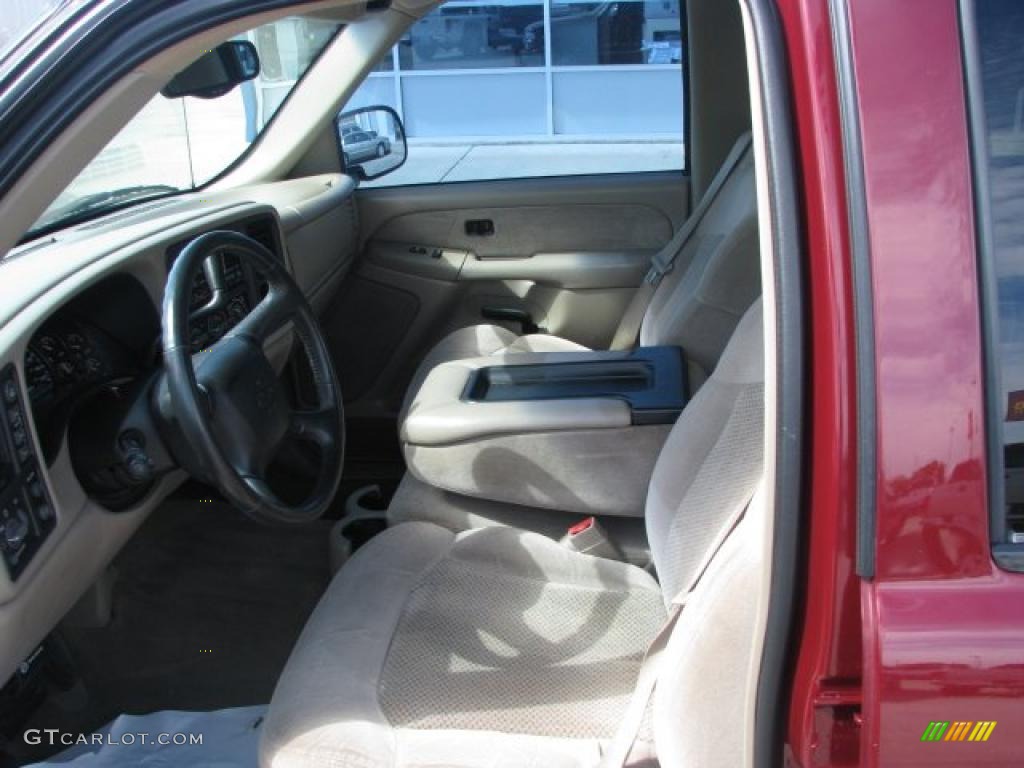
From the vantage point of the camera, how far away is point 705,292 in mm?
2361

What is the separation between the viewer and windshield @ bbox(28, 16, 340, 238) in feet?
7.54

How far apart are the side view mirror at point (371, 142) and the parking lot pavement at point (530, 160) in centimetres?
4

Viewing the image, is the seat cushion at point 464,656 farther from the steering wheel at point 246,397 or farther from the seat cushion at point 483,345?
the seat cushion at point 483,345

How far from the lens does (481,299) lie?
3.14 meters

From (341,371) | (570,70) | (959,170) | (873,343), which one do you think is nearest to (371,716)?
(873,343)

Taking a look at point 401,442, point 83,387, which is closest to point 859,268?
point 83,387

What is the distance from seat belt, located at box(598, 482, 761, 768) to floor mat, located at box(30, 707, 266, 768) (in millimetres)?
822

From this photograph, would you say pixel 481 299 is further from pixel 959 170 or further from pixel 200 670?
pixel 959 170

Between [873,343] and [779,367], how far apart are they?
9 centimetres

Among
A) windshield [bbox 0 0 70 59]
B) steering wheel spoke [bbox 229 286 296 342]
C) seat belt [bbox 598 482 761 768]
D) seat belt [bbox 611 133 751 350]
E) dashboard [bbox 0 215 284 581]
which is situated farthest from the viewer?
seat belt [bbox 611 133 751 350]

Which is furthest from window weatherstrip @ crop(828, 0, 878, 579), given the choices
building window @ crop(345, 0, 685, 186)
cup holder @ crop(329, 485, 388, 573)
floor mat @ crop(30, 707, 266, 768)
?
building window @ crop(345, 0, 685, 186)

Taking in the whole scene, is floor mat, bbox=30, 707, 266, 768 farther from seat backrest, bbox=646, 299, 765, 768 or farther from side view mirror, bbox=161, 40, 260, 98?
side view mirror, bbox=161, 40, 260, 98

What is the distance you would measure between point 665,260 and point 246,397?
5.02ft

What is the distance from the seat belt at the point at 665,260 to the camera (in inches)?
102
